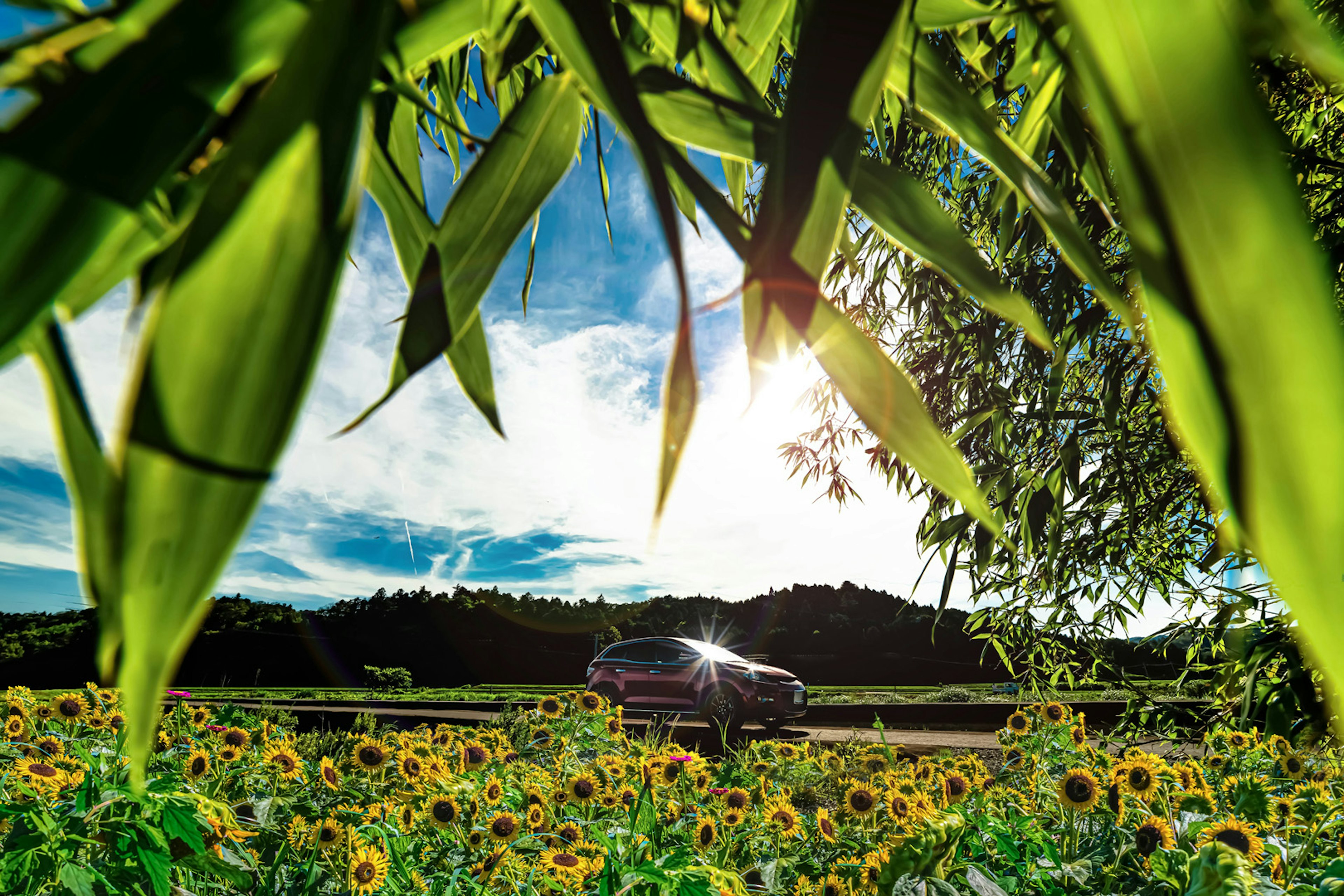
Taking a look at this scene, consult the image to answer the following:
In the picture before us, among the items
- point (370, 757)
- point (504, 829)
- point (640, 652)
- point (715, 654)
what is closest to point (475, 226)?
point (504, 829)

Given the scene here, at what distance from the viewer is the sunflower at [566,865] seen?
1.26m

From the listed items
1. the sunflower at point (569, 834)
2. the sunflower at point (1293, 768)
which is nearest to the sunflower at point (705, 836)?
the sunflower at point (569, 834)

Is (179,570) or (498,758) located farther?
(498,758)

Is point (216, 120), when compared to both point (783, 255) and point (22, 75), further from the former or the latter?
point (783, 255)

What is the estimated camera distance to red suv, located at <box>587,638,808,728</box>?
8328 mm

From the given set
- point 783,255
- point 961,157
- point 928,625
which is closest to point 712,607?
point 928,625

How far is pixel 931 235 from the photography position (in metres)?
0.55

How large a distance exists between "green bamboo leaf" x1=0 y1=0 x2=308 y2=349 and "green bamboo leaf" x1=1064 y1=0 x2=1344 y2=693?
439 millimetres

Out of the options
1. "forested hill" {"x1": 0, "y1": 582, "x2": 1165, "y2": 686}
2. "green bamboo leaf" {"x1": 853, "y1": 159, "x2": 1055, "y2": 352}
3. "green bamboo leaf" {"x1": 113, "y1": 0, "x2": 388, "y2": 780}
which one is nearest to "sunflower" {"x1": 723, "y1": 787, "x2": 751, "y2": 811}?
"green bamboo leaf" {"x1": 853, "y1": 159, "x2": 1055, "y2": 352}

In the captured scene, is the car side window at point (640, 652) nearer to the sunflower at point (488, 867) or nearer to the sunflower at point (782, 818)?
the sunflower at point (782, 818)

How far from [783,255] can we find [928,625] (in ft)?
64.2

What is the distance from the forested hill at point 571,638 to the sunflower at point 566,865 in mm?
15189

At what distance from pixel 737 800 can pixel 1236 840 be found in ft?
3.62

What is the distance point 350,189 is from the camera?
1.17 feet
